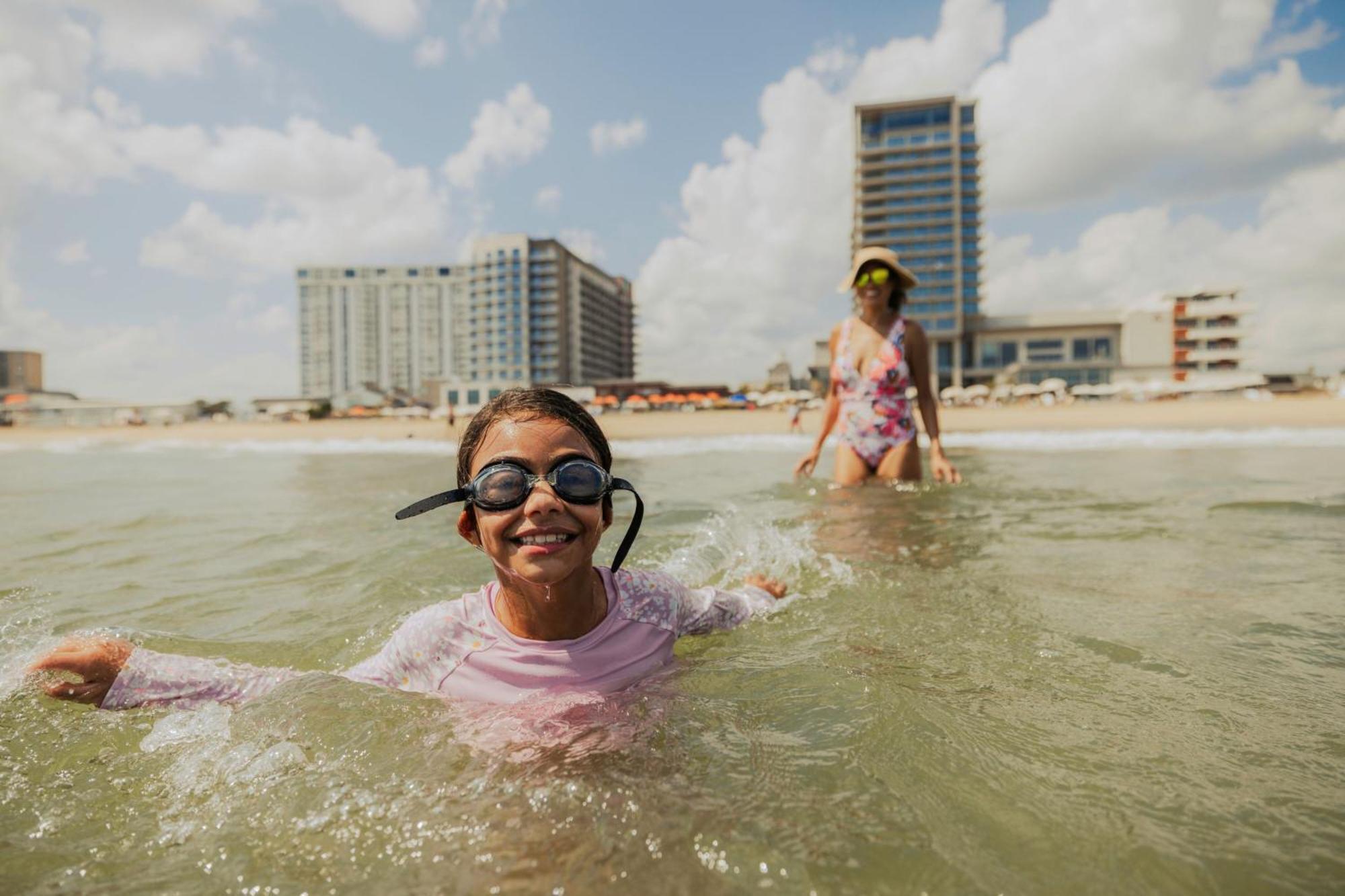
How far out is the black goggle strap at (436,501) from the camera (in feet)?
6.76

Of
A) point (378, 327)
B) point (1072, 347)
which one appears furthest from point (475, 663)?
point (378, 327)

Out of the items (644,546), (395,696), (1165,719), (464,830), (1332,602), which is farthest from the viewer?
(644,546)

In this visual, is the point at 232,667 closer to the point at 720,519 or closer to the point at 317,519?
the point at 720,519

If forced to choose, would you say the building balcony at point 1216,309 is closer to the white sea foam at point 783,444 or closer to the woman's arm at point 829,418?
the white sea foam at point 783,444

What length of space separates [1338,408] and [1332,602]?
1294 inches

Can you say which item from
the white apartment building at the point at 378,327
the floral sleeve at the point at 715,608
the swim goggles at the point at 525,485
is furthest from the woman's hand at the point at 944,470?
the white apartment building at the point at 378,327

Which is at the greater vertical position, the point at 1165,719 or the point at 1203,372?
the point at 1203,372

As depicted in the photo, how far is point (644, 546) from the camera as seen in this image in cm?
505

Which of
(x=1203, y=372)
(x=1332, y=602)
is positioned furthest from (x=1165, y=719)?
(x=1203, y=372)

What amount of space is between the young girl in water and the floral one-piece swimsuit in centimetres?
403

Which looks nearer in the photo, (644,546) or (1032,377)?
(644,546)

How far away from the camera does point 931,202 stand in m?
77.7

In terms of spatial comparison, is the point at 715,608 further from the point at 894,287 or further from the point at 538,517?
the point at 894,287

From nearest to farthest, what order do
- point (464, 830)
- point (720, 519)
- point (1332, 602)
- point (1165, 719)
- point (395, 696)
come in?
point (464, 830)
point (1165, 719)
point (395, 696)
point (1332, 602)
point (720, 519)
